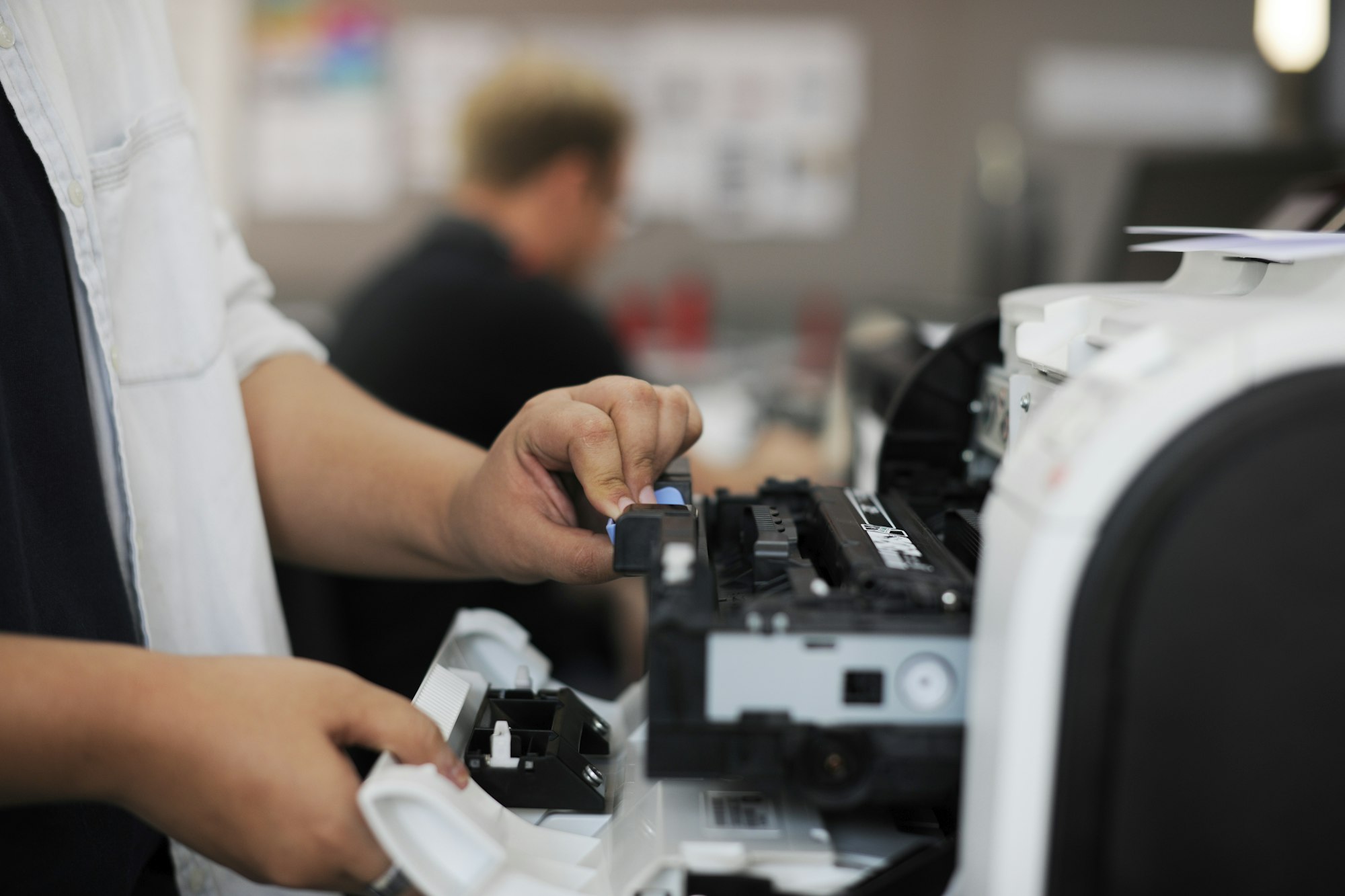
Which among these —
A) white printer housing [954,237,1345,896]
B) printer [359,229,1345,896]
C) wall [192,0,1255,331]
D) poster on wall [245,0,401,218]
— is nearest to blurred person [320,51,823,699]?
printer [359,229,1345,896]

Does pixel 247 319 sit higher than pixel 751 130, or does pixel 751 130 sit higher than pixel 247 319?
pixel 751 130

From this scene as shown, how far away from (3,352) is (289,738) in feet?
1.05

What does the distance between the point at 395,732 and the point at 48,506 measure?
12.3 inches

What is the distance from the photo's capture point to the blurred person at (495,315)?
49.9 inches

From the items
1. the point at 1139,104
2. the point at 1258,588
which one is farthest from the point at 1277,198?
the point at 1139,104

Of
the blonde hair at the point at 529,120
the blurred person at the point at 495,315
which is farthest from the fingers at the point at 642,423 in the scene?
the blonde hair at the point at 529,120

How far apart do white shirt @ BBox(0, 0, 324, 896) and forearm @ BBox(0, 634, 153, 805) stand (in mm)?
246

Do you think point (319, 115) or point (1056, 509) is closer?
point (1056, 509)

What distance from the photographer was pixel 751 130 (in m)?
3.30

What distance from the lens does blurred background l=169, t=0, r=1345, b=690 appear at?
2969mm

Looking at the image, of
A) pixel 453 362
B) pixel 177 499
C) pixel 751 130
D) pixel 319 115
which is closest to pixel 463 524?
pixel 177 499

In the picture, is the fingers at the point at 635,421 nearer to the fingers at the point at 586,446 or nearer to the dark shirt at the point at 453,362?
the fingers at the point at 586,446

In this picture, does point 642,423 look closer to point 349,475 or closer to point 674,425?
point 674,425

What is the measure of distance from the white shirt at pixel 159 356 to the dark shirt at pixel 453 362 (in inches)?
19.5
